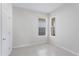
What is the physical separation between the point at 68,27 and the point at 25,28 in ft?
8.47

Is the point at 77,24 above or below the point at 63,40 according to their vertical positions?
above

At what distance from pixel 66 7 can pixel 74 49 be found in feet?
6.84

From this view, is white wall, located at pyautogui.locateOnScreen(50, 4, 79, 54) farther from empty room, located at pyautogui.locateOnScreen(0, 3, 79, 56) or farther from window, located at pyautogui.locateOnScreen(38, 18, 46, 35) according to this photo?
window, located at pyautogui.locateOnScreen(38, 18, 46, 35)

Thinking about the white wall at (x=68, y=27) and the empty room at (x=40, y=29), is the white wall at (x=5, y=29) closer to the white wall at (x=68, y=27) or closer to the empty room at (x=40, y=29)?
the empty room at (x=40, y=29)

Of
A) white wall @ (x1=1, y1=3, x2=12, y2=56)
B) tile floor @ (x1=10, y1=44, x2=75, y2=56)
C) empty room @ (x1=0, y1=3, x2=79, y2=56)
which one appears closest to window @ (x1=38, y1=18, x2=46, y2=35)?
empty room @ (x1=0, y1=3, x2=79, y2=56)

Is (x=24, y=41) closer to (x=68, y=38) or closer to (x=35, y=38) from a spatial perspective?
(x=35, y=38)

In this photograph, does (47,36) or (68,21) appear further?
(47,36)

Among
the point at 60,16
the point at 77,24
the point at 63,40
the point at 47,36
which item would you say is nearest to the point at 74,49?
the point at 63,40

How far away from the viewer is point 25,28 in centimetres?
497

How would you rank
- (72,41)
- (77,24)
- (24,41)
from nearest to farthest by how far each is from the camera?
(77,24)
(72,41)
(24,41)

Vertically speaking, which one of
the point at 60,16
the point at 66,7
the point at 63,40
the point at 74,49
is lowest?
the point at 74,49

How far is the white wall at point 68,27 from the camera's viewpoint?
11.1 feet

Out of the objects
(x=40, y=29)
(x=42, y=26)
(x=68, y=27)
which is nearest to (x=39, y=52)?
(x=68, y=27)

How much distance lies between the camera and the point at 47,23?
5934mm
